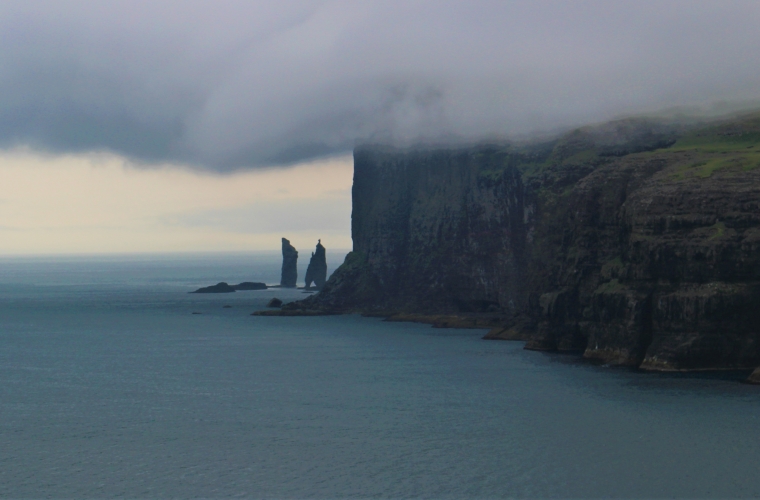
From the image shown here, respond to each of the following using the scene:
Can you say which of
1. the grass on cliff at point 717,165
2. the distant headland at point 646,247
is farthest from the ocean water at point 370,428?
the grass on cliff at point 717,165

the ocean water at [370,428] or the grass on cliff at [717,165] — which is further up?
the grass on cliff at [717,165]

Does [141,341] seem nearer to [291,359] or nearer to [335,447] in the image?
[291,359]

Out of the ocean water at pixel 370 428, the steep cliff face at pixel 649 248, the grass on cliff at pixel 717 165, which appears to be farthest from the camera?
the grass on cliff at pixel 717 165

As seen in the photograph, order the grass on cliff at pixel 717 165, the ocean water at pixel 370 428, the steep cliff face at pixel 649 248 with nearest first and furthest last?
the ocean water at pixel 370 428, the steep cliff face at pixel 649 248, the grass on cliff at pixel 717 165

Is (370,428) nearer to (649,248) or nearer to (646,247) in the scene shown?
(649,248)

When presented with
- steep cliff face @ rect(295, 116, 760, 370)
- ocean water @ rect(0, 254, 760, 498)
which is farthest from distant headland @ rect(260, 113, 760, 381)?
ocean water @ rect(0, 254, 760, 498)

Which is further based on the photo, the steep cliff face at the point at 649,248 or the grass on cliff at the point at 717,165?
the grass on cliff at the point at 717,165

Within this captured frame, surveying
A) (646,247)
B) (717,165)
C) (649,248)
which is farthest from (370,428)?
(717,165)

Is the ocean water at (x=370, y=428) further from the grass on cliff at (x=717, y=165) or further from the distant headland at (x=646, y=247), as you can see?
the grass on cliff at (x=717, y=165)
